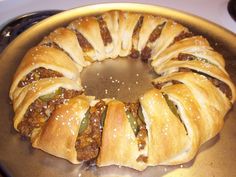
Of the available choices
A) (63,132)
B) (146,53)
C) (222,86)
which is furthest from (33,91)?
(222,86)

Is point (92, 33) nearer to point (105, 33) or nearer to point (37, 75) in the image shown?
point (105, 33)

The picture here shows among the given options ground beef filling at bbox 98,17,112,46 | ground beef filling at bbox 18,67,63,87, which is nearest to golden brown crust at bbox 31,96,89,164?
ground beef filling at bbox 18,67,63,87

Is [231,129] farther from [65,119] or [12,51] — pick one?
[12,51]

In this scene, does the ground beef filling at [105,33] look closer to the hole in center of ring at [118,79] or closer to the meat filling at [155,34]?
the hole in center of ring at [118,79]

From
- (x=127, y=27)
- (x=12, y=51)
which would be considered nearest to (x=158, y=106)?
(x=127, y=27)

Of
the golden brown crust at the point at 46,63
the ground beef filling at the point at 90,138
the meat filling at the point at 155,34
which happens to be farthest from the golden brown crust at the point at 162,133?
the meat filling at the point at 155,34

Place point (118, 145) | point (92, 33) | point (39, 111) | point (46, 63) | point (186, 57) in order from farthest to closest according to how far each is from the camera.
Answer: point (92, 33), point (186, 57), point (46, 63), point (39, 111), point (118, 145)
